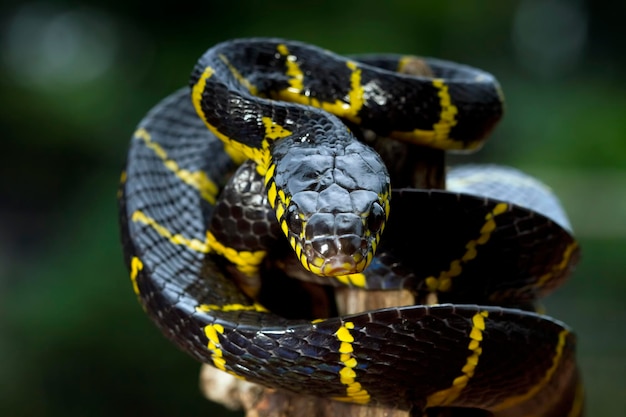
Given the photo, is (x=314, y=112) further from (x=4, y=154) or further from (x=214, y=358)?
(x=4, y=154)

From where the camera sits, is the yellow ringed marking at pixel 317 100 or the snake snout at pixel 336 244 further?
the yellow ringed marking at pixel 317 100

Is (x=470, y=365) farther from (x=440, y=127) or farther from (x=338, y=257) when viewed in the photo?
(x=440, y=127)

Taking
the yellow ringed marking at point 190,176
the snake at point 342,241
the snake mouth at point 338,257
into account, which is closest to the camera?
the snake mouth at point 338,257

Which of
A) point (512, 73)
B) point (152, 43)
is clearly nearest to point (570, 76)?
point (512, 73)

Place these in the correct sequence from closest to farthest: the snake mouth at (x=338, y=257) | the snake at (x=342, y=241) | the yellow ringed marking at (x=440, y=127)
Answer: the snake mouth at (x=338, y=257) < the snake at (x=342, y=241) < the yellow ringed marking at (x=440, y=127)

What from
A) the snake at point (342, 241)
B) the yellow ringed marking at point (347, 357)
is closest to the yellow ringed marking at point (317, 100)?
the snake at point (342, 241)

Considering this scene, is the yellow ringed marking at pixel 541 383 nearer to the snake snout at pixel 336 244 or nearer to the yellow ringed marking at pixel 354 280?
the yellow ringed marking at pixel 354 280

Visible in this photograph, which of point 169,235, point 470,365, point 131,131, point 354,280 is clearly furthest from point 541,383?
point 131,131
